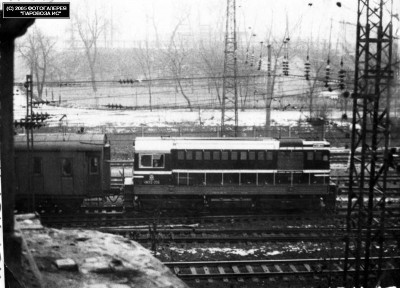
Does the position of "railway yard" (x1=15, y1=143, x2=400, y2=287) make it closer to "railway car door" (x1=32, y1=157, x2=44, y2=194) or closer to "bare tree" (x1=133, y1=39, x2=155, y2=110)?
"railway car door" (x1=32, y1=157, x2=44, y2=194)

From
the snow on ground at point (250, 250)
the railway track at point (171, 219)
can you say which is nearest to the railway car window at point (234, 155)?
the railway track at point (171, 219)

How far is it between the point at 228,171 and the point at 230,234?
2489 mm

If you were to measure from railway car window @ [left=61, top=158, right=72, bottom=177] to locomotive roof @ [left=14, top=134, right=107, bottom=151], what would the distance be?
0.34 m

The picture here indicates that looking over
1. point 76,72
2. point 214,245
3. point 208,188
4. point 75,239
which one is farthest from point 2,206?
point 76,72

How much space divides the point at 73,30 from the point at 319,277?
8333 millimetres

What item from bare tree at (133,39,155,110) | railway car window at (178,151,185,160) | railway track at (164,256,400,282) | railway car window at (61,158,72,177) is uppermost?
bare tree at (133,39,155,110)

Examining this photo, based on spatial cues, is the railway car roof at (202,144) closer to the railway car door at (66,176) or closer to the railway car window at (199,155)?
the railway car window at (199,155)

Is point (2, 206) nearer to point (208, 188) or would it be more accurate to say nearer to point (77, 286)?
point (77, 286)

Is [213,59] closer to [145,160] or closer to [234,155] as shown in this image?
[234,155]

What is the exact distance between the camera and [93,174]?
14281mm

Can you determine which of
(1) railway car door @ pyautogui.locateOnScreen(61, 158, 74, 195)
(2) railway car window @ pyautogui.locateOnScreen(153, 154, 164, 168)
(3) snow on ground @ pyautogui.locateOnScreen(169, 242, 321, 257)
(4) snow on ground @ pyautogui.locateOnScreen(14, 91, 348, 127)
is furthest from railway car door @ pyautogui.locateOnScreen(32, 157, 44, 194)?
(4) snow on ground @ pyautogui.locateOnScreen(14, 91, 348, 127)

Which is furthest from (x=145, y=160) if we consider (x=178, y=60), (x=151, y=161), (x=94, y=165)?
(x=178, y=60)

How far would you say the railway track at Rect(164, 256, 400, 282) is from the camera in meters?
10.5

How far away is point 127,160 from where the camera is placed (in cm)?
2072
